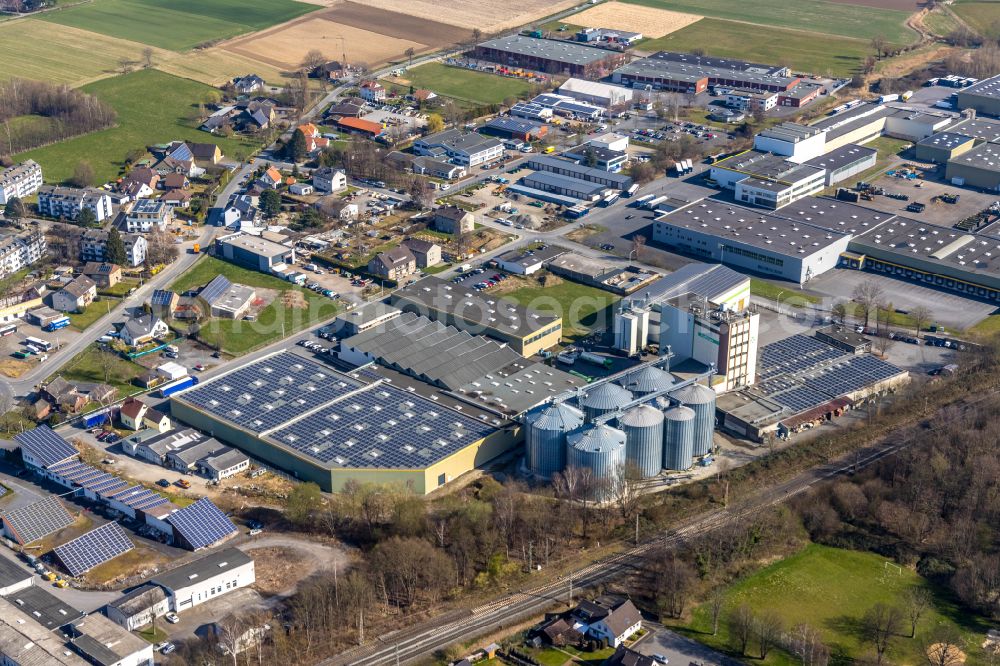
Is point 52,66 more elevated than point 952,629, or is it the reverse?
point 52,66

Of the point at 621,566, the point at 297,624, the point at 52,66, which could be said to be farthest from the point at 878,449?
the point at 52,66

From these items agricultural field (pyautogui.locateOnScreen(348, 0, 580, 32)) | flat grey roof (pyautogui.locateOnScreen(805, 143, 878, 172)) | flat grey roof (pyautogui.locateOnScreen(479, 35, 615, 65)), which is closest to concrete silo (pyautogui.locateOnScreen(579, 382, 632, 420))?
flat grey roof (pyautogui.locateOnScreen(805, 143, 878, 172))

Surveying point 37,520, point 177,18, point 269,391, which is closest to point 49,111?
point 177,18

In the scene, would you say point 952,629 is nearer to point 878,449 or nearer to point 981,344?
point 878,449

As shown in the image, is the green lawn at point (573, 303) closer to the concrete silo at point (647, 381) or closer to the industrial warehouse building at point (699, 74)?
the concrete silo at point (647, 381)

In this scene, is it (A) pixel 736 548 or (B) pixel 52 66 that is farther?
(B) pixel 52 66

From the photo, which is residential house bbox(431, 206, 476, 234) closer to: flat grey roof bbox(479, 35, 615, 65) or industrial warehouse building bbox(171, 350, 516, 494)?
industrial warehouse building bbox(171, 350, 516, 494)

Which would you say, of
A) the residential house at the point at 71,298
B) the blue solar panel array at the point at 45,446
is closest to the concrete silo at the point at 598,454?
the blue solar panel array at the point at 45,446
